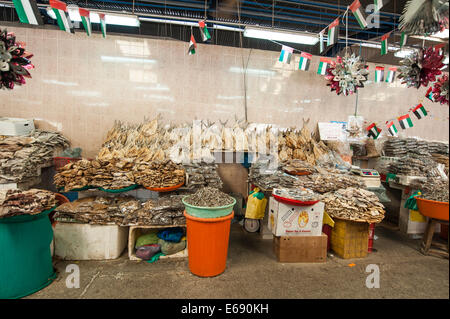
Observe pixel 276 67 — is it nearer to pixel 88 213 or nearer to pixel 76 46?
pixel 76 46

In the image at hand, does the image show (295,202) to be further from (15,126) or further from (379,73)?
(15,126)

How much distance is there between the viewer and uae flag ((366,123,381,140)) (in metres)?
5.32

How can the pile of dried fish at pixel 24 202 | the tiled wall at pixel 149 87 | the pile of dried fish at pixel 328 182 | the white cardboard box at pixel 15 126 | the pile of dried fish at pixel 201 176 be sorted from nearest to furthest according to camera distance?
the pile of dried fish at pixel 24 202 < the pile of dried fish at pixel 201 176 < the pile of dried fish at pixel 328 182 < the white cardboard box at pixel 15 126 < the tiled wall at pixel 149 87

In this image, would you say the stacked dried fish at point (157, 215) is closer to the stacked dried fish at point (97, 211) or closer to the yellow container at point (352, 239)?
the stacked dried fish at point (97, 211)

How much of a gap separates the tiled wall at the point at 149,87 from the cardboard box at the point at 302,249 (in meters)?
2.85

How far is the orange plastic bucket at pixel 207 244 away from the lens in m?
2.73

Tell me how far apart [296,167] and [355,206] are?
1.11m

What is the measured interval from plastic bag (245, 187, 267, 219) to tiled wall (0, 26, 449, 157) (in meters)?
2.06

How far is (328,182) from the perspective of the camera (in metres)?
3.84

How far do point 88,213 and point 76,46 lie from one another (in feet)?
11.4

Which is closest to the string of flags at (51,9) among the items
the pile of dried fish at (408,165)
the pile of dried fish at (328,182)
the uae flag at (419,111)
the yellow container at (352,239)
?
the pile of dried fish at (328,182)

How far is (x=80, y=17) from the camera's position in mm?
3654

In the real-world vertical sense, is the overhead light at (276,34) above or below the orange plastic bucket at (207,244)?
above

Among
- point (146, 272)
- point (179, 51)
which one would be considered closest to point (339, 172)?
point (146, 272)
